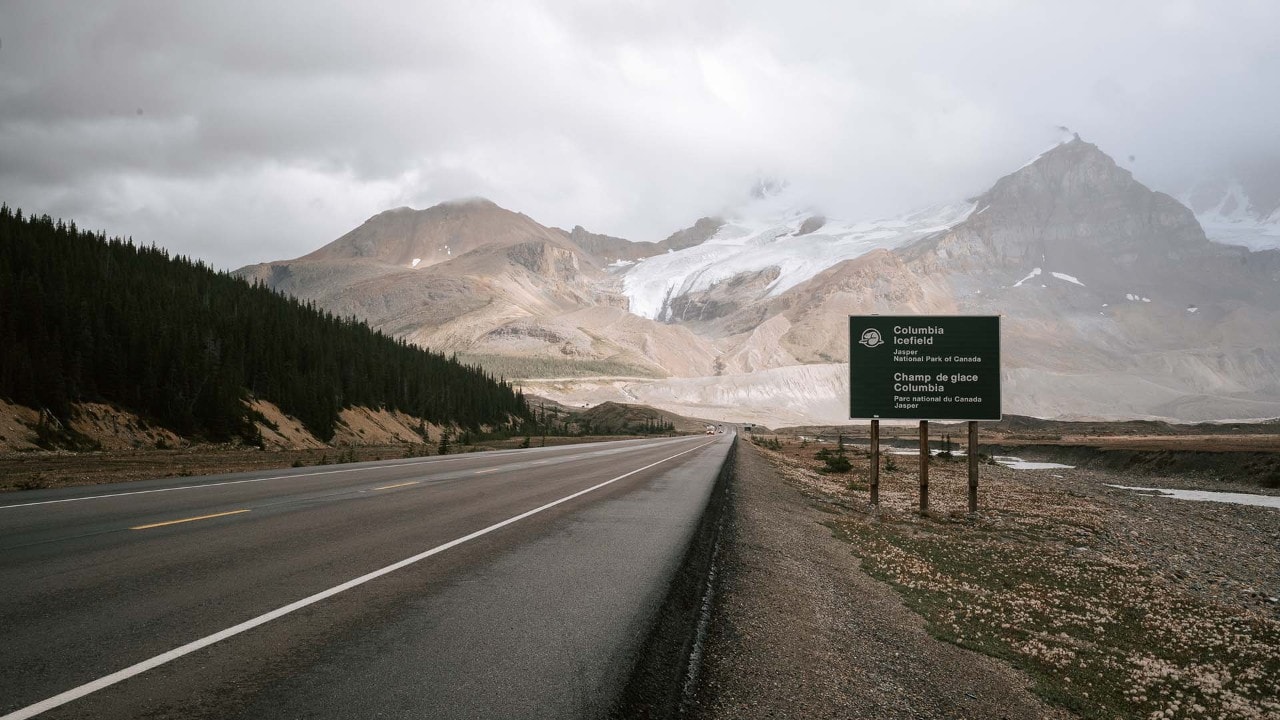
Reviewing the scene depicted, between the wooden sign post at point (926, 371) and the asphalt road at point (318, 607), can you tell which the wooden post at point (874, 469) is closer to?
the wooden sign post at point (926, 371)

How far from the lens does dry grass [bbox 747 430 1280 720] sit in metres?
6.82

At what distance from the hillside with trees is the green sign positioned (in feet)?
135

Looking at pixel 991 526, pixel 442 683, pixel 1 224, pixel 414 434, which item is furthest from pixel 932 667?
pixel 414 434

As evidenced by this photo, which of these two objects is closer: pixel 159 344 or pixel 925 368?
pixel 925 368

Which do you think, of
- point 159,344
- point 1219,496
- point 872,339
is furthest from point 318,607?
point 159,344

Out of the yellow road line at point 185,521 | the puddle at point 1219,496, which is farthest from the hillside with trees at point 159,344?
the puddle at point 1219,496

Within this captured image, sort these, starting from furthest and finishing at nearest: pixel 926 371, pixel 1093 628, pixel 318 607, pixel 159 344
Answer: pixel 159 344, pixel 926 371, pixel 1093 628, pixel 318 607

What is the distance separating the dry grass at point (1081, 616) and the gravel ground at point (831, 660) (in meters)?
0.52

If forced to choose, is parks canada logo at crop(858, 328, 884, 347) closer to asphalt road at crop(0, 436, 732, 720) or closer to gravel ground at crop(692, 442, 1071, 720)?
asphalt road at crop(0, 436, 732, 720)

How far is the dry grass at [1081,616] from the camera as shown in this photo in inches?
269

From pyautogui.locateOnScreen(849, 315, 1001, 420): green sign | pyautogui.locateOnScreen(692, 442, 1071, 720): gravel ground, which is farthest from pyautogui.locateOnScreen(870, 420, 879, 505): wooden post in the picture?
pyautogui.locateOnScreen(692, 442, 1071, 720): gravel ground

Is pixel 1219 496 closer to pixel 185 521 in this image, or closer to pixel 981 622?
pixel 981 622

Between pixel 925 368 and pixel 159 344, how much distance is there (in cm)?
4828

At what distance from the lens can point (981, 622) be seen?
28.6 feet
